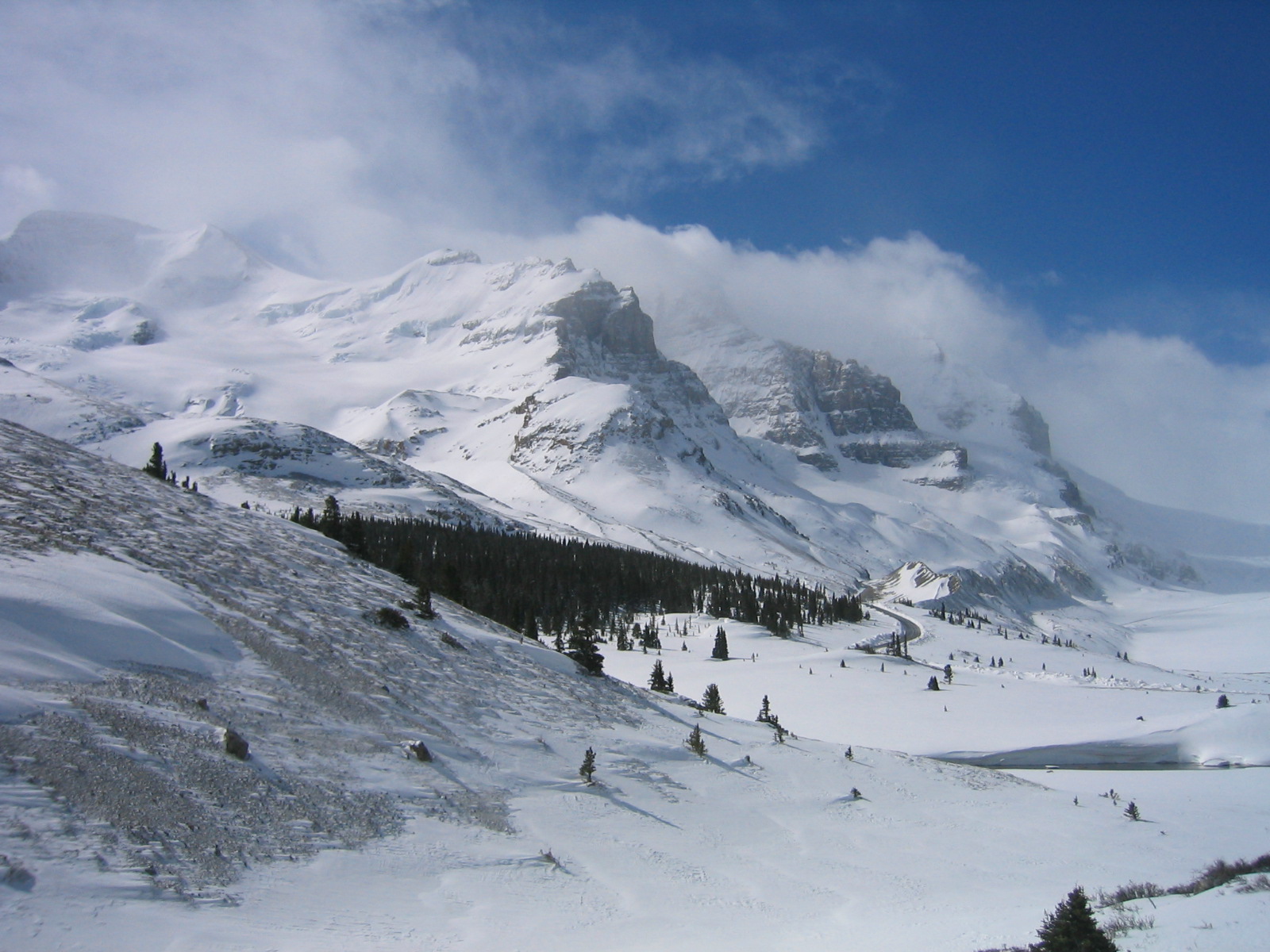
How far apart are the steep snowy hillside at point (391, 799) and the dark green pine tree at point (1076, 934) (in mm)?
1583

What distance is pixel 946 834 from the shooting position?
58.6 feet

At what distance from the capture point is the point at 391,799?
501 inches

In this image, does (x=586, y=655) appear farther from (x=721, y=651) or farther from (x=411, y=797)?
(x=721, y=651)

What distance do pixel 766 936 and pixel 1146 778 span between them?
26.7 metres

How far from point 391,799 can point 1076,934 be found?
9.58 m

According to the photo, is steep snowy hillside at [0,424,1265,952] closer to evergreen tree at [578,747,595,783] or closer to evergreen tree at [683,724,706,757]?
evergreen tree at [578,747,595,783]

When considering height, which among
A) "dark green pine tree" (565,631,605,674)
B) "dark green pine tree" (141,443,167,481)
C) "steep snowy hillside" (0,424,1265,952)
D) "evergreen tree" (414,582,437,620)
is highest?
"dark green pine tree" (141,443,167,481)

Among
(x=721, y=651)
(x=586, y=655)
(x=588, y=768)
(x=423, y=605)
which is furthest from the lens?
(x=721, y=651)

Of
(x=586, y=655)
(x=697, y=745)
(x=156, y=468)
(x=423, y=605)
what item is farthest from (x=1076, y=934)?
(x=156, y=468)

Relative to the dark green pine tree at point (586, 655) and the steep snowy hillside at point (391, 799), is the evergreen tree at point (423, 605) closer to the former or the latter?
the steep snowy hillside at point (391, 799)

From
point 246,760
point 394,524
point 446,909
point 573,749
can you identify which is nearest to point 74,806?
point 246,760

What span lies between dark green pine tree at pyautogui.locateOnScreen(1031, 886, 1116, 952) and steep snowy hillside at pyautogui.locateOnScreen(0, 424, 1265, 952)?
158cm

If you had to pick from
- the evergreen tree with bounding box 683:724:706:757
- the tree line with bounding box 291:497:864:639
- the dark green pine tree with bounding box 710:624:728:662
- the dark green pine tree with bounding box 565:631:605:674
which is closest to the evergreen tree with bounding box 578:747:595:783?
the evergreen tree with bounding box 683:724:706:757

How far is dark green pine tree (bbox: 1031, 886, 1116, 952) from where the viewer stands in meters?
9.13
